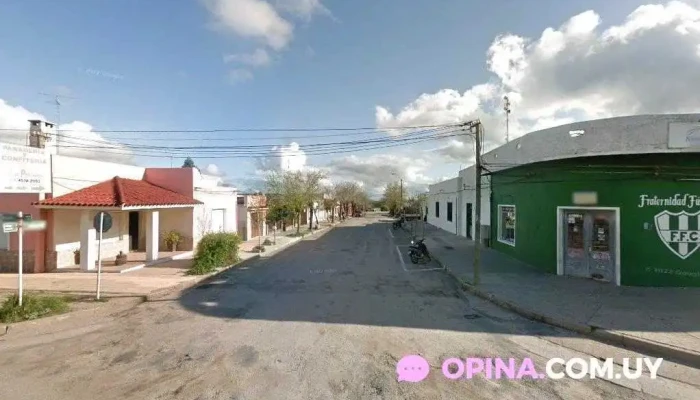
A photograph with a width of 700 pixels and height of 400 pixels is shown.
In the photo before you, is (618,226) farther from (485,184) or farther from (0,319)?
(0,319)

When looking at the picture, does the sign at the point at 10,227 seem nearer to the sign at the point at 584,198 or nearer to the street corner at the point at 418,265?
the street corner at the point at 418,265

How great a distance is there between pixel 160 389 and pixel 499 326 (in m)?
5.96

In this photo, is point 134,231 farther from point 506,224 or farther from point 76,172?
point 506,224

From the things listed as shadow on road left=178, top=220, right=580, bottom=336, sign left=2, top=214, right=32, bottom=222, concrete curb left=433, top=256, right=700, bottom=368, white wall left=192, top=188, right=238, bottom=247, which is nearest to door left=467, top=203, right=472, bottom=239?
shadow on road left=178, top=220, right=580, bottom=336

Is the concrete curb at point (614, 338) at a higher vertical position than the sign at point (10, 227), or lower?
lower

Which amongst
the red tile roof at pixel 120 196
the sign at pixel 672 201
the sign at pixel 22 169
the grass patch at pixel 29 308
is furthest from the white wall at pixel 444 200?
the grass patch at pixel 29 308

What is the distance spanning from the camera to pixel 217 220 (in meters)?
20.6

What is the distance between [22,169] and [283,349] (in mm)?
10154

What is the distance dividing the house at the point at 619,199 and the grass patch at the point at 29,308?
44.9ft

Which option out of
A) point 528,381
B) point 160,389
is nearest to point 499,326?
point 528,381

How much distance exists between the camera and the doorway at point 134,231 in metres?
17.5

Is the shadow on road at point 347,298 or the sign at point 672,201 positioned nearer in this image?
the shadow on road at point 347,298

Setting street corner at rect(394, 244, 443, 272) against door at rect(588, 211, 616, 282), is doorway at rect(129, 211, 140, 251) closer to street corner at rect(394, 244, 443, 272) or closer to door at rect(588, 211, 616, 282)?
street corner at rect(394, 244, 443, 272)

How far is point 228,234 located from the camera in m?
14.3
